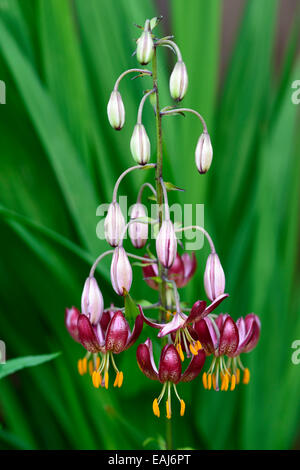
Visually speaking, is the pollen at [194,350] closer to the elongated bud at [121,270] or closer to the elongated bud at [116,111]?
the elongated bud at [121,270]

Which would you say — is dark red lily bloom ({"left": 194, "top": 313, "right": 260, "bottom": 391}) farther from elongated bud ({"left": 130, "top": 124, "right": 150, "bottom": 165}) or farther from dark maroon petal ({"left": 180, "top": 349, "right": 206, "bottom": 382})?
elongated bud ({"left": 130, "top": 124, "right": 150, "bottom": 165})

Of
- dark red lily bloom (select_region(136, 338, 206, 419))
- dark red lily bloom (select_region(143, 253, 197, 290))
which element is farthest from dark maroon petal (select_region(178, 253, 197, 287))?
dark red lily bloom (select_region(136, 338, 206, 419))

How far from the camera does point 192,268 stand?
21.0 inches

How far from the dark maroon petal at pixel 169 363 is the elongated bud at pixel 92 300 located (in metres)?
0.06

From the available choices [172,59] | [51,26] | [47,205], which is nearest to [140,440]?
[47,205]

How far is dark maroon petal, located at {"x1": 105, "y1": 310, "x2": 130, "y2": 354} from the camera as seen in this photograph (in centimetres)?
42

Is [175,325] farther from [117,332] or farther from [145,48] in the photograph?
[145,48]

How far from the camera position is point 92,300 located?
0.44 m

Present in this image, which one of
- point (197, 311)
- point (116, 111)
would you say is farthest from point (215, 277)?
point (116, 111)

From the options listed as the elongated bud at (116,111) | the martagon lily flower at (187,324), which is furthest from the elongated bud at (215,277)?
the elongated bud at (116,111)

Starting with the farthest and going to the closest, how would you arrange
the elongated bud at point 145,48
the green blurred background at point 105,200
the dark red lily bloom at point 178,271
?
the green blurred background at point 105,200
the dark red lily bloom at point 178,271
the elongated bud at point 145,48

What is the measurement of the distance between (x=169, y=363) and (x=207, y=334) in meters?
0.04

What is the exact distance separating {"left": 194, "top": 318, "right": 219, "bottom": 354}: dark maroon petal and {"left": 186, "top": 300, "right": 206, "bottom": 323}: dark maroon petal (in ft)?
0.05

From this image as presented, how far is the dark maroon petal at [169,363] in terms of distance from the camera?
1.38ft
